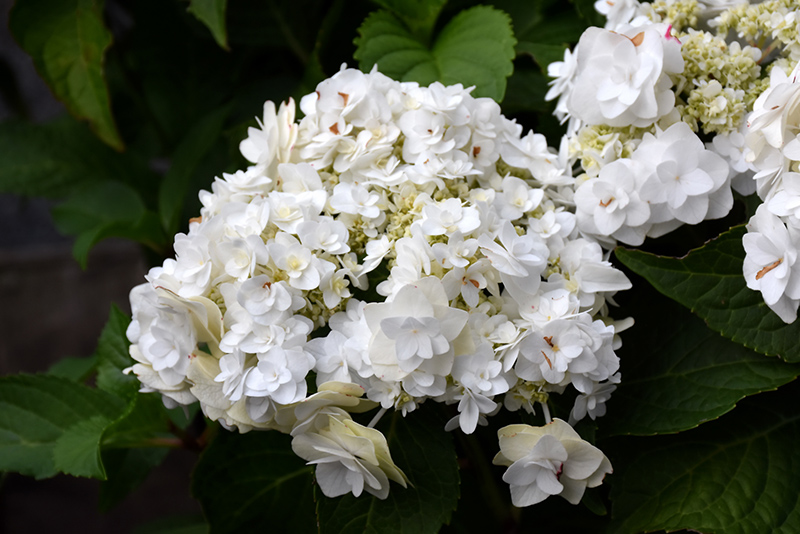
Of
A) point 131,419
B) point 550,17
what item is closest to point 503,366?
point 131,419

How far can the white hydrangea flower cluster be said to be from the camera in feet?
1.46

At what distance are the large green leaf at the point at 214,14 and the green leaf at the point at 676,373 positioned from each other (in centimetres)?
45

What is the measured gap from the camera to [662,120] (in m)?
0.47

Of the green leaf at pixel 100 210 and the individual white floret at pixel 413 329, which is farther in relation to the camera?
the green leaf at pixel 100 210

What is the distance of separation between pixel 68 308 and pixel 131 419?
121 cm

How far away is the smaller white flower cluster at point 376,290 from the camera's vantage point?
396 mm

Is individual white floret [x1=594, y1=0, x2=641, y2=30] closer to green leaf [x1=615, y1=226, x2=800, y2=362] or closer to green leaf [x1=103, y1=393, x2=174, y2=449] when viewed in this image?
green leaf [x1=615, y1=226, x2=800, y2=362]

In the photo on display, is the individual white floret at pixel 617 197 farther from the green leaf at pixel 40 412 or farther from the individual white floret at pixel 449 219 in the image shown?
the green leaf at pixel 40 412

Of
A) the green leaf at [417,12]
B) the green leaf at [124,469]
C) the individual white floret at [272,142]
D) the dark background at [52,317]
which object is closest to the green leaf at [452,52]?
the green leaf at [417,12]

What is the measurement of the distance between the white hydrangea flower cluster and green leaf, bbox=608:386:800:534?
0.64 ft

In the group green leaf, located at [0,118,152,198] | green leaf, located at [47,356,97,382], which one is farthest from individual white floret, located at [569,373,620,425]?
green leaf, located at [0,118,152,198]

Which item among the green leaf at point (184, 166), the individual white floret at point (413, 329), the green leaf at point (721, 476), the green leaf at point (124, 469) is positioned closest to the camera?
the individual white floret at point (413, 329)

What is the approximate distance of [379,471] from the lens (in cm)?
43

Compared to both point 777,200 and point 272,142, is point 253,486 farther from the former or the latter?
point 777,200
